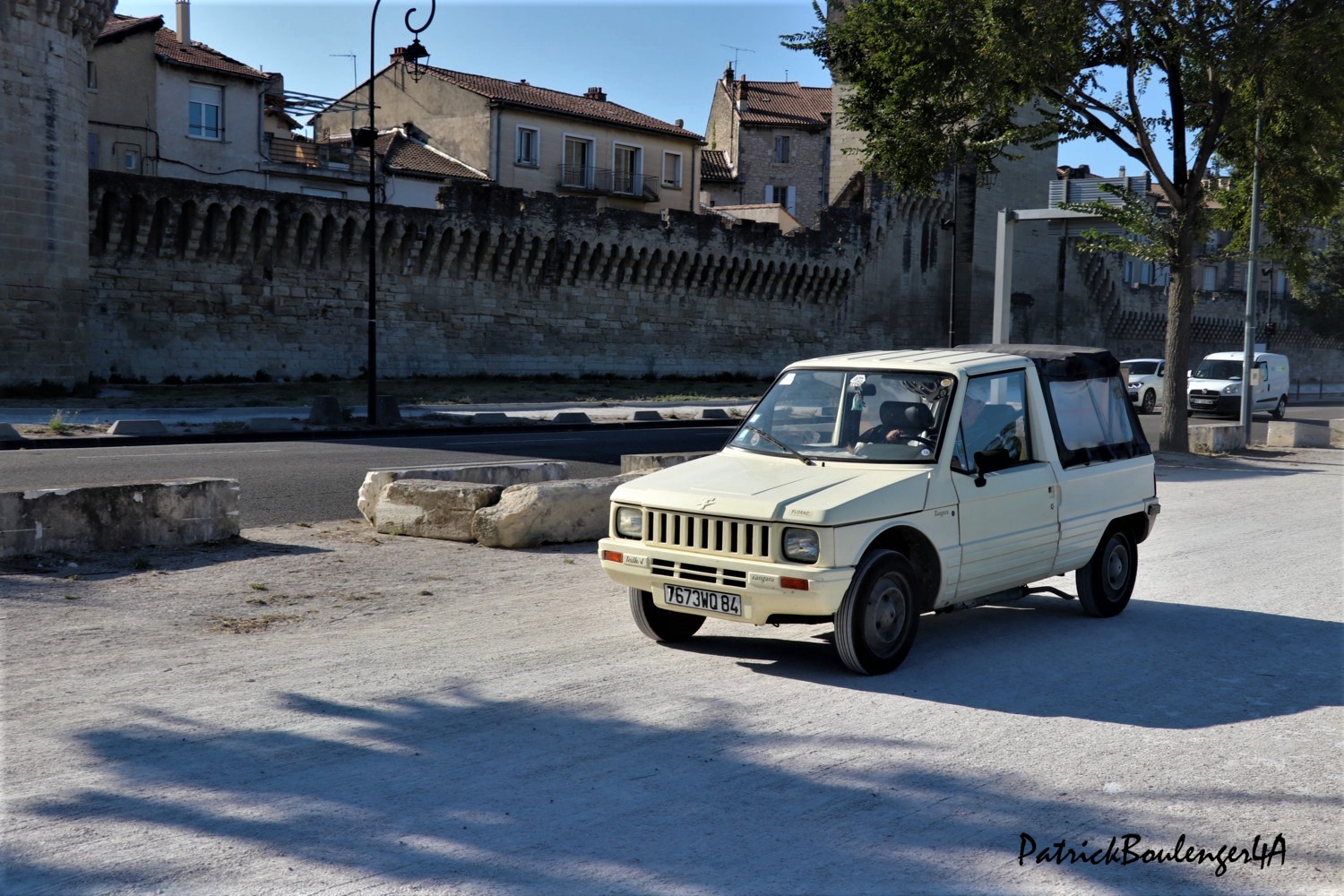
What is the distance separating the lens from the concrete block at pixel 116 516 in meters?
7.88

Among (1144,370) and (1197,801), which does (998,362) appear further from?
(1144,370)

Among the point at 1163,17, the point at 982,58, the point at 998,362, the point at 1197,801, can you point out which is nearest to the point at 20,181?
the point at 982,58

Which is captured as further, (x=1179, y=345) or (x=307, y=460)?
(x=1179, y=345)

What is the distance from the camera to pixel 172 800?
156 inches

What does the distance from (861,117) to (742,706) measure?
1827 cm

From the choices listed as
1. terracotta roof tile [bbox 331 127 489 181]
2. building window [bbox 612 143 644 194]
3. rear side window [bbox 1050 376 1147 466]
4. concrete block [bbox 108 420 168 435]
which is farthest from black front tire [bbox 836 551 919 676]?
building window [bbox 612 143 644 194]

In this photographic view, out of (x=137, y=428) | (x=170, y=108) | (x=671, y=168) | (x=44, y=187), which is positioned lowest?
(x=137, y=428)

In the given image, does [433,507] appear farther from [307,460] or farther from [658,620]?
[307,460]

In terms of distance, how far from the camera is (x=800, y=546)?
5.47m

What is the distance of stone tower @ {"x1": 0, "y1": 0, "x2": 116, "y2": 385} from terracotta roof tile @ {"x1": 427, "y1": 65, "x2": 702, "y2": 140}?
23014 mm

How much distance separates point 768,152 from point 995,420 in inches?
2354

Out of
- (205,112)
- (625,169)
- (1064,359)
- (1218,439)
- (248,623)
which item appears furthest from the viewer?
(625,169)

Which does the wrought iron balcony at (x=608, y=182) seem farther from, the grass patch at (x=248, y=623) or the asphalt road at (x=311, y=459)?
the grass patch at (x=248, y=623)

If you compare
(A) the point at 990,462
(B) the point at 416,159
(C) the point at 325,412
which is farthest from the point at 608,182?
(A) the point at 990,462
